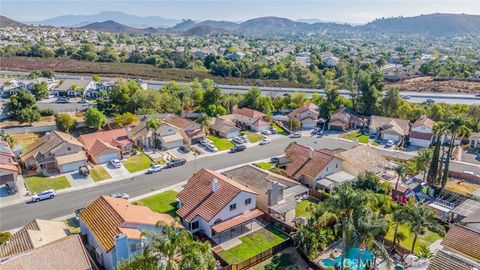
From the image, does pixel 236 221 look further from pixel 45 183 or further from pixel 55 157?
pixel 55 157

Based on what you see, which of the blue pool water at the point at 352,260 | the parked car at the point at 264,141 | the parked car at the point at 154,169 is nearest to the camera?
the blue pool water at the point at 352,260

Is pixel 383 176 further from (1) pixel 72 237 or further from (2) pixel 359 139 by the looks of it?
(1) pixel 72 237

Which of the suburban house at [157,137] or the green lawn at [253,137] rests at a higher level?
the suburban house at [157,137]

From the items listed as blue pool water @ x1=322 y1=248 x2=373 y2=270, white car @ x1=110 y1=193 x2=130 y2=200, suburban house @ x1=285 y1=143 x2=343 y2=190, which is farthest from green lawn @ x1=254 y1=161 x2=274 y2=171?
blue pool water @ x1=322 y1=248 x2=373 y2=270

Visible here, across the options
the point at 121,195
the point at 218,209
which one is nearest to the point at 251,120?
the point at 121,195

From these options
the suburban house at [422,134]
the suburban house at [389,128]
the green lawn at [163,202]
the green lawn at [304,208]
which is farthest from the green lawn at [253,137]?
the suburban house at [422,134]

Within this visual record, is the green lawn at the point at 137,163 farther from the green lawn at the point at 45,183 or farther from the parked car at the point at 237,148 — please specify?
the parked car at the point at 237,148

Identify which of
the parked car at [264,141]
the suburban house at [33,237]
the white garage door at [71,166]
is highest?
the suburban house at [33,237]
